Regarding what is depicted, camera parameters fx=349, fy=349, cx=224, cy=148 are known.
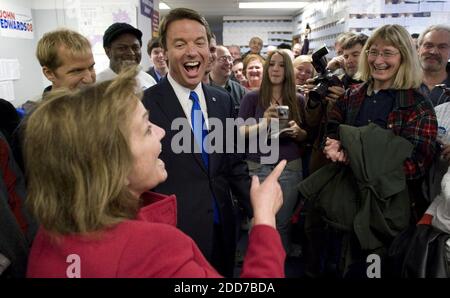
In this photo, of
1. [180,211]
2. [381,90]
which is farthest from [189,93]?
[381,90]

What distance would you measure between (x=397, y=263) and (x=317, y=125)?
0.99 metres

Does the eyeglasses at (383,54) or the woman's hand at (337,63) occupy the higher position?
the woman's hand at (337,63)

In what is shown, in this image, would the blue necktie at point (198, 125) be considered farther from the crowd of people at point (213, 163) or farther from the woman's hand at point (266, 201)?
the woman's hand at point (266, 201)

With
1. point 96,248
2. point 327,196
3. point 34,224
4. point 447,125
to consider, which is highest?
point 447,125

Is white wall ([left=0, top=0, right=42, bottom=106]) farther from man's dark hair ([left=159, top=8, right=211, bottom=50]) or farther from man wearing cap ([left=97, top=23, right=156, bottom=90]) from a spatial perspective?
man's dark hair ([left=159, top=8, right=211, bottom=50])

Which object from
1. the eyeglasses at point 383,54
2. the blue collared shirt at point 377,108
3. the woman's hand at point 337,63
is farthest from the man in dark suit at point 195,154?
the woman's hand at point 337,63

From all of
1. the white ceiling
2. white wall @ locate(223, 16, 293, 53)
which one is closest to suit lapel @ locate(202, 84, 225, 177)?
the white ceiling

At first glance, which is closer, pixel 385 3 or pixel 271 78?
pixel 271 78

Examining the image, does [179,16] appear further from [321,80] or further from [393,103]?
[393,103]

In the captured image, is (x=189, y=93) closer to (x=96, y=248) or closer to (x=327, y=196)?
(x=327, y=196)

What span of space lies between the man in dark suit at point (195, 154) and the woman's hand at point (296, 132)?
0.60 m

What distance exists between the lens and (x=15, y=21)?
3707 millimetres

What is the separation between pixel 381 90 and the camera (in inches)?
70.3

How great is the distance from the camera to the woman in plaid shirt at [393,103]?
1.61m
